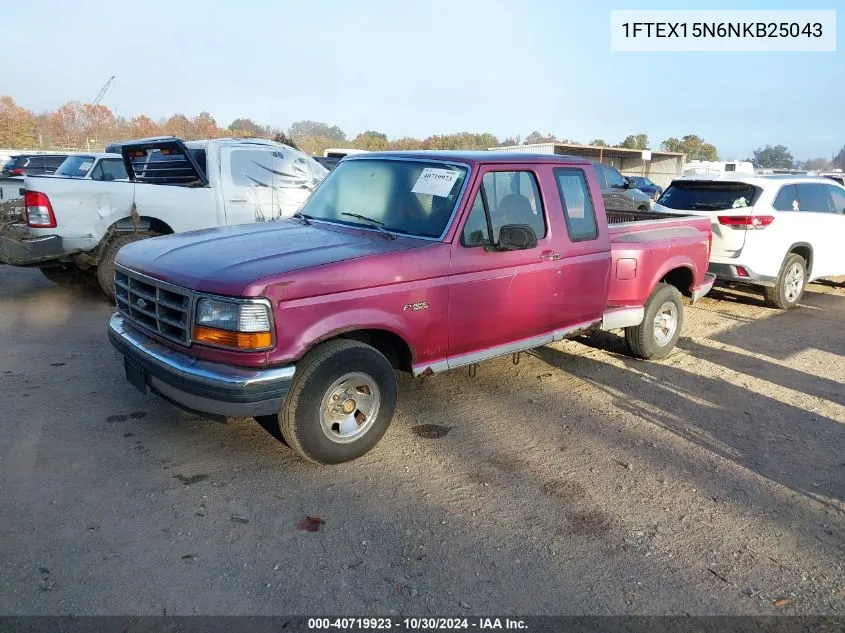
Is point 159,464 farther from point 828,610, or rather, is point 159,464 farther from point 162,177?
point 162,177

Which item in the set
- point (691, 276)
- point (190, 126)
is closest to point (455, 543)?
point (691, 276)

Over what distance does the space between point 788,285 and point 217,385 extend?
7.99 m

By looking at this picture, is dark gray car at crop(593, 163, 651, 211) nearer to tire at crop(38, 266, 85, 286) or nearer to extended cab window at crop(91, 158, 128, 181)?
extended cab window at crop(91, 158, 128, 181)

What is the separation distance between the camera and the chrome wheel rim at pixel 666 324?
629cm

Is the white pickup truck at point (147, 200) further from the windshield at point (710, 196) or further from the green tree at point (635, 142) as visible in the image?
the green tree at point (635, 142)

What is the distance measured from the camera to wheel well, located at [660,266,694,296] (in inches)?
257

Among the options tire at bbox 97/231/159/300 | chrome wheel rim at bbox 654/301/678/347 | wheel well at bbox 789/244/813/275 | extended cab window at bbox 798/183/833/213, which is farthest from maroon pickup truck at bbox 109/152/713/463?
extended cab window at bbox 798/183/833/213

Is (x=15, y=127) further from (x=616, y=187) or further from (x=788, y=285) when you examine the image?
(x=788, y=285)

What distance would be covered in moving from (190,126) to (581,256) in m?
60.9

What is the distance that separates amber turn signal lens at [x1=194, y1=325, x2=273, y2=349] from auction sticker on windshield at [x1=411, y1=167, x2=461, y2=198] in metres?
1.64

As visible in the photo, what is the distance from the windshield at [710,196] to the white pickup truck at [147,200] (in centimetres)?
524

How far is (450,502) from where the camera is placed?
3635mm

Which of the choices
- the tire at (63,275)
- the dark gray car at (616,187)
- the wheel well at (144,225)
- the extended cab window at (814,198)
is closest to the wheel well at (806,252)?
the extended cab window at (814,198)

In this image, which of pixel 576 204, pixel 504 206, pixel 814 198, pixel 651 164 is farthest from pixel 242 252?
pixel 651 164
